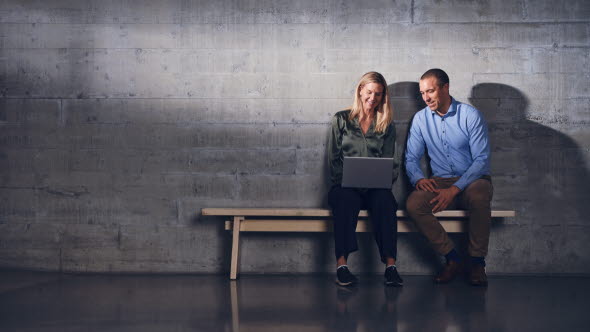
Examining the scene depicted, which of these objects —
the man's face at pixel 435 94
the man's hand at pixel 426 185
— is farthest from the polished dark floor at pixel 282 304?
the man's face at pixel 435 94

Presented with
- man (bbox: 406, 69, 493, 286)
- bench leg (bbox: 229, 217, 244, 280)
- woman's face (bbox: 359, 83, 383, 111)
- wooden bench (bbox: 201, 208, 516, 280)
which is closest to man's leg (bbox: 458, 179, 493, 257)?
man (bbox: 406, 69, 493, 286)

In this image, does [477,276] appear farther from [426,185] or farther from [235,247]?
[235,247]

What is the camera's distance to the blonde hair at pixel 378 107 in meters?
3.33

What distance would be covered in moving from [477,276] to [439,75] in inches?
50.8

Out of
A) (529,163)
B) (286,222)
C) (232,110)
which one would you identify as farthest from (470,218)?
(232,110)

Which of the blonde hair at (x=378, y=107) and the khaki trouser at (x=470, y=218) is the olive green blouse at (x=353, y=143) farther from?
the khaki trouser at (x=470, y=218)

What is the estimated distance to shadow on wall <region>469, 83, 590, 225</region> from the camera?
3555mm

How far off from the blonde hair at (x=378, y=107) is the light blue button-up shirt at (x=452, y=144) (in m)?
0.24

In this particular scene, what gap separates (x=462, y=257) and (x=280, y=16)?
2100 millimetres

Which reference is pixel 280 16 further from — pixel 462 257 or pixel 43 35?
pixel 462 257

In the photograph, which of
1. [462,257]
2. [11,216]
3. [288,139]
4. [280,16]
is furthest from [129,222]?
[462,257]

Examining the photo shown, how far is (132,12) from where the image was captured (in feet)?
11.8

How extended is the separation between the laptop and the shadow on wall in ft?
3.03

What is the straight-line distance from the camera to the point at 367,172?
3125 millimetres
